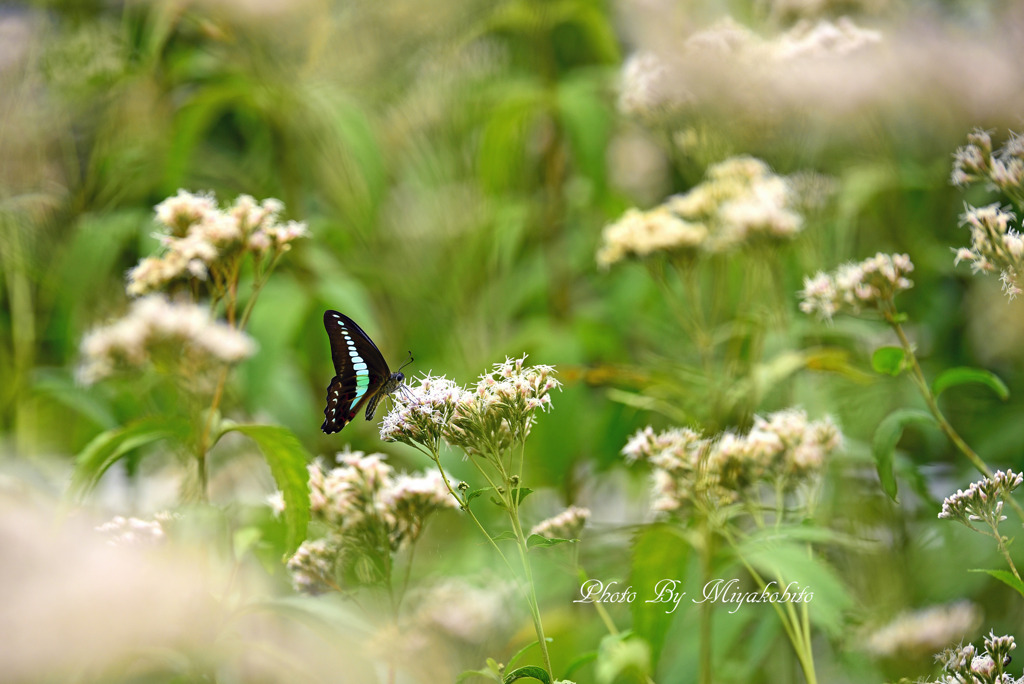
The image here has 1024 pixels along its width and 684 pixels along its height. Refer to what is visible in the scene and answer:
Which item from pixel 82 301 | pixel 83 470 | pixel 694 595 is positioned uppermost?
pixel 82 301

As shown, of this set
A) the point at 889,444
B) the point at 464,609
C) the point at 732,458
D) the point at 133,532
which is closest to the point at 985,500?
the point at 889,444

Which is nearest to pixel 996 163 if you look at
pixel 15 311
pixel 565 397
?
pixel 565 397

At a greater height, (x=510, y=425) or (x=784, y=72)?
(x=784, y=72)

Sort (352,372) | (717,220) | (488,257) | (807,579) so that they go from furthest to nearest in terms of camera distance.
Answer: (488,257) < (717,220) < (352,372) < (807,579)

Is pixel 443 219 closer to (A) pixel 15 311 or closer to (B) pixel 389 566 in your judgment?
(A) pixel 15 311

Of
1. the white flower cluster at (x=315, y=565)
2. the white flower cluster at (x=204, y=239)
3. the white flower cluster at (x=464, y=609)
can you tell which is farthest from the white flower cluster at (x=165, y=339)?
the white flower cluster at (x=464, y=609)

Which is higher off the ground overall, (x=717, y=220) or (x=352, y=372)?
(x=717, y=220)

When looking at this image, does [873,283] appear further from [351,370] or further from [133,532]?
[133,532]
